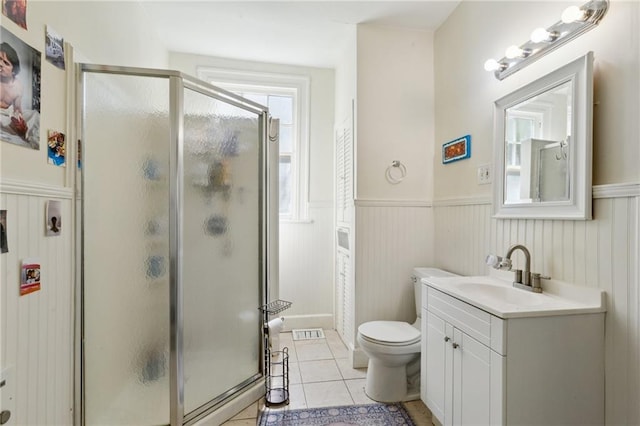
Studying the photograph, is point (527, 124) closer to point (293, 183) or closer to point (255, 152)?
point (255, 152)

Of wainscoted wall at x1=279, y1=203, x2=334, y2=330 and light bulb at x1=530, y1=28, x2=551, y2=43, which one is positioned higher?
light bulb at x1=530, y1=28, x2=551, y2=43

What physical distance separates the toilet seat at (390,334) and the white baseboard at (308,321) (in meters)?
1.07

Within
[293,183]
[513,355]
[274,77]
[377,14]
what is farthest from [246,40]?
[513,355]

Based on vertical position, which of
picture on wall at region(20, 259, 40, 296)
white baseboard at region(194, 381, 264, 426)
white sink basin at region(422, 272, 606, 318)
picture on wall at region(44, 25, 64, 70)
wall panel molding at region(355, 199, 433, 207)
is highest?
picture on wall at region(44, 25, 64, 70)

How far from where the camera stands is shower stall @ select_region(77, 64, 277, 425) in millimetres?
1445

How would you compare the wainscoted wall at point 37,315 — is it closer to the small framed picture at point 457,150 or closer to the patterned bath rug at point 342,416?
the patterned bath rug at point 342,416

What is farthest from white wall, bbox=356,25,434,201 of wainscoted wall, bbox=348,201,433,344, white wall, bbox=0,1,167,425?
white wall, bbox=0,1,167,425

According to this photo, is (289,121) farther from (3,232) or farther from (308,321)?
(3,232)

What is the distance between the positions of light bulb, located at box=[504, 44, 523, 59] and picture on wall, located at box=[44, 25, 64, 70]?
2091 mm

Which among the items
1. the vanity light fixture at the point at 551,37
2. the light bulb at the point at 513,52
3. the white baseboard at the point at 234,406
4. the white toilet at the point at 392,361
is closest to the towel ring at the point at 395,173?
the vanity light fixture at the point at 551,37

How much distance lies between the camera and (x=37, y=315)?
3.79 ft

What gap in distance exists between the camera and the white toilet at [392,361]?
5.85 feet

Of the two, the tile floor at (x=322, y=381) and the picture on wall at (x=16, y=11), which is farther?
the tile floor at (x=322, y=381)

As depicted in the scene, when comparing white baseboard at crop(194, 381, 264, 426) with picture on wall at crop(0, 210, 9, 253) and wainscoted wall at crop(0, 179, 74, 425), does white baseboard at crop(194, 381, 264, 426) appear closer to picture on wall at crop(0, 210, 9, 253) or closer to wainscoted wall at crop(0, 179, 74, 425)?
wainscoted wall at crop(0, 179, 74, 425)
